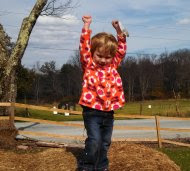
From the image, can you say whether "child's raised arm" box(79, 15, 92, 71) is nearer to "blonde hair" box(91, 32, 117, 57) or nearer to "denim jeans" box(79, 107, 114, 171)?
"blonde hair" box(91, 32, 117, 57)

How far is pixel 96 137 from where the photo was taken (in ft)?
16.3

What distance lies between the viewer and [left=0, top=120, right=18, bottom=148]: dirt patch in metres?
10.7

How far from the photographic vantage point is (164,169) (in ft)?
19.7

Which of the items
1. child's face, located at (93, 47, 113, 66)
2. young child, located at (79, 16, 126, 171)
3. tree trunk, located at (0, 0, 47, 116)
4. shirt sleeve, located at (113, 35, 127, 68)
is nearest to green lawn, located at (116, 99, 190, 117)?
tree trunk, located at (0, 0, 47, 116)

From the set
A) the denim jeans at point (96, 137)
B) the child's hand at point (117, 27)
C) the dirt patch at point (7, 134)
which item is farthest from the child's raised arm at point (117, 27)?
the dirt patch at point (7, 134)

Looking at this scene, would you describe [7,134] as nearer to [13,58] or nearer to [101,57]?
[13,58]

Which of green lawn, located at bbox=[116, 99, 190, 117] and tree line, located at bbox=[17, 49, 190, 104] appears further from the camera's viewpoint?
tree line, located at bbox=[17, 49, 190, 104]

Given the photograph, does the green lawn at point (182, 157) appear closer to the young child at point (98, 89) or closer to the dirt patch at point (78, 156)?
the dirt patch at point (78, 156)

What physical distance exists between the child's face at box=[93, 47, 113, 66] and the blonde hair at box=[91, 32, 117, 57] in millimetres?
34

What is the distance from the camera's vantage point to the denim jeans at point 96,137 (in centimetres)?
496

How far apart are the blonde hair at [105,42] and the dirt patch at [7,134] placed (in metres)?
6.10

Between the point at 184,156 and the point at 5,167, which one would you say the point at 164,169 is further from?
the point at 184,156

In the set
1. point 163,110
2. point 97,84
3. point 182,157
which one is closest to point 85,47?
point 97,84

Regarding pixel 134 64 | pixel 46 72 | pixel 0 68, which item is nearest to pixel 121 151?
pixel 0 68
